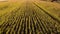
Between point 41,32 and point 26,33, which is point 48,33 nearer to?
point 41,32

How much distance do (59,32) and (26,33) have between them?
485 millimetres

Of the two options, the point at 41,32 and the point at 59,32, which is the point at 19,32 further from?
the point at 59,32

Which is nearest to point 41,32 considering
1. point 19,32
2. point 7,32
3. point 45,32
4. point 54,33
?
point 45,32

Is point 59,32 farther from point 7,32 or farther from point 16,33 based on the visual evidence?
point 7,32

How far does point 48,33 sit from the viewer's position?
2.09 meters

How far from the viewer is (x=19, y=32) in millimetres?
2156

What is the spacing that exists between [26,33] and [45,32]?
0.28 meters

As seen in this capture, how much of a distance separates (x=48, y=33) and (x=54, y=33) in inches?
3.4

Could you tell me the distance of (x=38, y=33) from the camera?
2.09 m

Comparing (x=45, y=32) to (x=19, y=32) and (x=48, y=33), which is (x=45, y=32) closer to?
(x=48, y=33)

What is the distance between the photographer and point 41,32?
2145 millimetres

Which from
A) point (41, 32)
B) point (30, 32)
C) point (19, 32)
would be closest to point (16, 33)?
point (19, 32)

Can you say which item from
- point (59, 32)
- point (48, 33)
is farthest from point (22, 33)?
point (59, 32)

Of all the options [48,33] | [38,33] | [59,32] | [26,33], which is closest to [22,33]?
[26,33]
